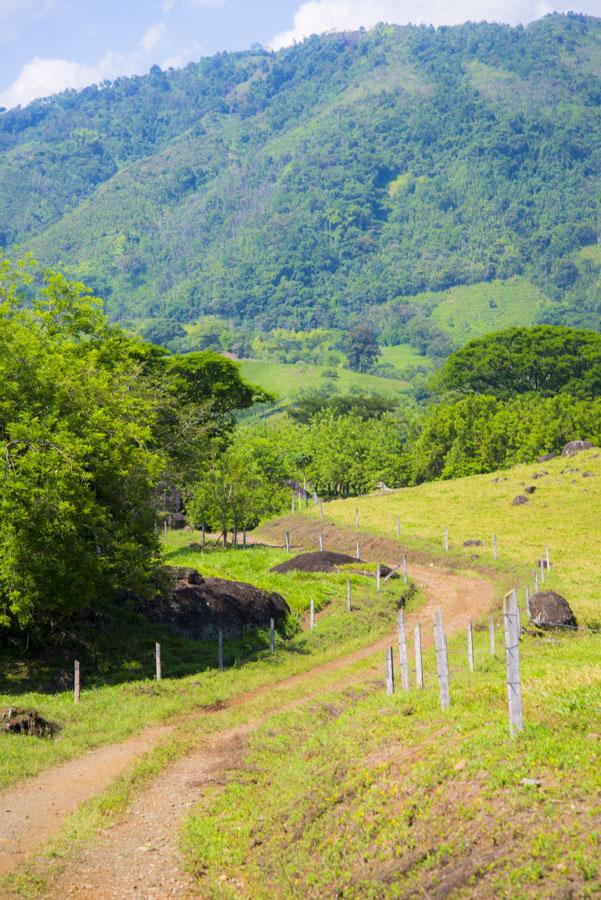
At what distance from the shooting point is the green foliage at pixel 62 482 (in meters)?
26.1

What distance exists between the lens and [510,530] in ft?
214

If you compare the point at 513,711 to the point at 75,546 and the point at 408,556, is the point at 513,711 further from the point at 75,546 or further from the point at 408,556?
the point at 408,556

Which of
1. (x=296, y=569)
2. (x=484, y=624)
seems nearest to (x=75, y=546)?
(x=484, y=624)

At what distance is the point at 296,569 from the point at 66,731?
3049cm

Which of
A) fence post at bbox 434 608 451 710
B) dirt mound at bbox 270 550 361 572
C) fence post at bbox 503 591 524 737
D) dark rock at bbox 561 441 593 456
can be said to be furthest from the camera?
dark rock at bbox 561 441 593 456

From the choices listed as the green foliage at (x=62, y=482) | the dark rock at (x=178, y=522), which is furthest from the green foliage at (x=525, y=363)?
the green foliage at (x=62, y=482)

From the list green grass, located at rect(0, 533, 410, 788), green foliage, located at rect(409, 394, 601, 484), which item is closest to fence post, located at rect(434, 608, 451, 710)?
green grass, located at rect(0, 533, 410, 788)

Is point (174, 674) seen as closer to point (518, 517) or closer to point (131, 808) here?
point (131, 808)

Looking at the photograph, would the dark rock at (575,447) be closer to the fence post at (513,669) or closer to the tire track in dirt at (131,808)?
the tire track in dirt at (131,808)

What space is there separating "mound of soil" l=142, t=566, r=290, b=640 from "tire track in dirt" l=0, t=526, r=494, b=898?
23.7 ft

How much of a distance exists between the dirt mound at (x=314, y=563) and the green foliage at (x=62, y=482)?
19292 millimetres

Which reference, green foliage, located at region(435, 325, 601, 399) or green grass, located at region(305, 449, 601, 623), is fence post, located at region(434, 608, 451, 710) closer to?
green grass, located at region(305, 449, 601, 623)

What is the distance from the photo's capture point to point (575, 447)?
9369 centimetres

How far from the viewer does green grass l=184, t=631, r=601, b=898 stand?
11625 mm
